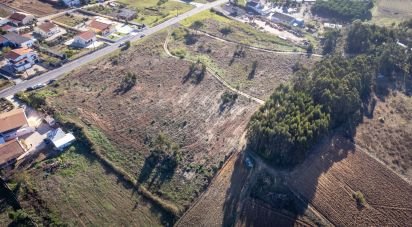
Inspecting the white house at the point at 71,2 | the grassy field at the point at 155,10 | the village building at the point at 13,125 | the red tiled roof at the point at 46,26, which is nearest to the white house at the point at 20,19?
the red tiled roof at the point at 46,26

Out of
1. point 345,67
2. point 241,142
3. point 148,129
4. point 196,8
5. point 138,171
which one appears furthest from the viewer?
point 196,8

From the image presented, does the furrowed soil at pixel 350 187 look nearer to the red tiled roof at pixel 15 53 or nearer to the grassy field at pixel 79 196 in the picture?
the grassy field at pixel 79 196

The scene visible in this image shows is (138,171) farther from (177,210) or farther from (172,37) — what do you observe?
(172,37)

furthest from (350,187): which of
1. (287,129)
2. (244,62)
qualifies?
(244,62)

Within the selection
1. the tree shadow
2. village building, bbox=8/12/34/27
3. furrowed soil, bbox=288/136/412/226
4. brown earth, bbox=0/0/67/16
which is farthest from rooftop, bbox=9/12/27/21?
furrowed soil, bbox=288/136/412/226

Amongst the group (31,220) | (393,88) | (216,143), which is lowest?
(31,220)

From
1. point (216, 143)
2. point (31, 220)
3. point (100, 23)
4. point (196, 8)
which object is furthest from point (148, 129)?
point (196, 8)

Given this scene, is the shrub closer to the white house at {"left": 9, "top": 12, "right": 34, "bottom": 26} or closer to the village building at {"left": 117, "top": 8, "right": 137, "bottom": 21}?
the village building at {"left": 117, "top": 8, "right": 137, "bottom": 21}

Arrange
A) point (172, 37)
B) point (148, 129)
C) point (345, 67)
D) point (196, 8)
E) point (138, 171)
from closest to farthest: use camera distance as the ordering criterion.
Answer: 1. point (138, 171)
2. point (148, 129)
3. point (345, 67)
4. point (172, 37)
5. point (196, 8)
